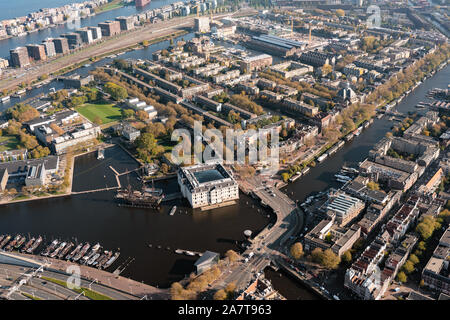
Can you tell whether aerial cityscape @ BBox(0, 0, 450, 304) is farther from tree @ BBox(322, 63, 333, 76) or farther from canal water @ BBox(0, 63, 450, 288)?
tree @ BBox(322, 63, 333, 76)

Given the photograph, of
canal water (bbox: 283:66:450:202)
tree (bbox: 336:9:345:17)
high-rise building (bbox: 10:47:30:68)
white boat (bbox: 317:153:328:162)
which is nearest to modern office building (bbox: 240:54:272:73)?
canal water (bbox: 283:66:450:202)

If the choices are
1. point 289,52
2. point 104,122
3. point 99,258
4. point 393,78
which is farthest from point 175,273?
point 289,52

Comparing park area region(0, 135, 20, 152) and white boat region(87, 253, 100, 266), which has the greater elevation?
park area region(0, 135, 20, 152)

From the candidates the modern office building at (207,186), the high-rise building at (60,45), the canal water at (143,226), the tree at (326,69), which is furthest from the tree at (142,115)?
the high-rise building at (60,45)

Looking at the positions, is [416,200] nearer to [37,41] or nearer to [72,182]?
[72,182]

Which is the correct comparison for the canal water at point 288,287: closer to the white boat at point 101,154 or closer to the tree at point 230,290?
the tree at point 230,290
